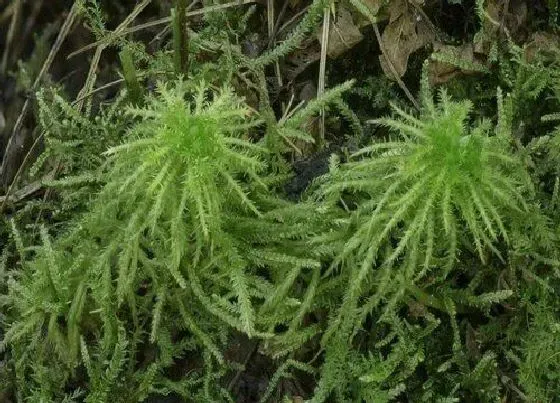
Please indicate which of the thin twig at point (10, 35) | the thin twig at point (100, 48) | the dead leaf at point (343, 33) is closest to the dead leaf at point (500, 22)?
the dead leaf at point (343, 33)

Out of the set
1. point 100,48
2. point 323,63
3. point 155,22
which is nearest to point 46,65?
point 100,48

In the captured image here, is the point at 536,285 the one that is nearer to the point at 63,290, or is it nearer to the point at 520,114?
the point at 520,114

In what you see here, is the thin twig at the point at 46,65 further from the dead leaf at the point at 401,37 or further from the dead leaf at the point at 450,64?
the dead leaf at the point at 450,64

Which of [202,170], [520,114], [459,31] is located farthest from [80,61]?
[520,114]

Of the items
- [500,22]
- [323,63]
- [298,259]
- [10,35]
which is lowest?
[298,259]

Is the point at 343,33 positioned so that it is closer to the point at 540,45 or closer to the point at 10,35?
the point at 540,45

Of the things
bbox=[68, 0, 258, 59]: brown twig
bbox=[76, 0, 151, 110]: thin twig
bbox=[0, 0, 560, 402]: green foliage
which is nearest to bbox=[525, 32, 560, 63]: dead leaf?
bbox=[0, 0, 560, 402]: green foliage
